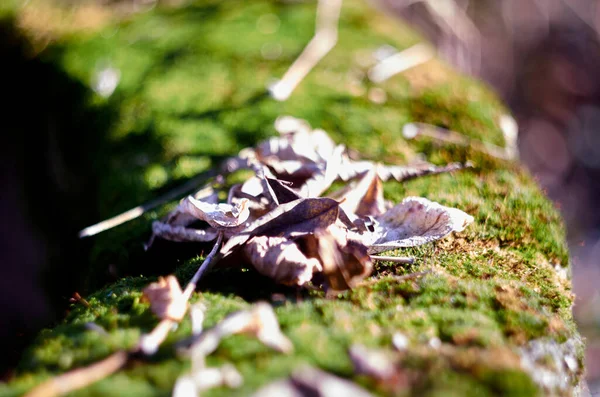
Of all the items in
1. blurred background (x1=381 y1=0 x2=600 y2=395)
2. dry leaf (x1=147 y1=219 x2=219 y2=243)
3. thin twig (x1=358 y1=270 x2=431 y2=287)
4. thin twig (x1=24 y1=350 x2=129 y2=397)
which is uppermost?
thin twig (x1=24 y1=350 x2=129 y2=397)

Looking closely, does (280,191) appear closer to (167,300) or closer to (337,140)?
(167,300)

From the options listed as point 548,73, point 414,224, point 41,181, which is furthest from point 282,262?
point 548,73

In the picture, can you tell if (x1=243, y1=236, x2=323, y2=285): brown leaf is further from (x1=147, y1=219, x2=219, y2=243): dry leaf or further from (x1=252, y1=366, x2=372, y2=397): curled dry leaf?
(x1=252, y1=366, x2=372, y2=397): curled dry leaf

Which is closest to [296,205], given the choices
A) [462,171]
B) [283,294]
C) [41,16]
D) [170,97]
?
[283,294]

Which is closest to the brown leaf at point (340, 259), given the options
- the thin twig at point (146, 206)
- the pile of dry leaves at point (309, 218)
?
the pile of dry leaves at point (309, 218)

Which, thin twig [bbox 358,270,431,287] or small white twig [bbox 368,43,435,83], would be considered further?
small white twig [bbox 368,43,435,83]

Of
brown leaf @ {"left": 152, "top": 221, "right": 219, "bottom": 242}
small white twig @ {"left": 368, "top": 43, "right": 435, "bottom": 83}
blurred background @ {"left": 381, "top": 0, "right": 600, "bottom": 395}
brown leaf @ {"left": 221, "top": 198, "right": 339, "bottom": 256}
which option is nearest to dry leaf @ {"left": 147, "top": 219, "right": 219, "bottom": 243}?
brown leaf @ {"left": 152, "top": 221, "right": 219, "bottom": 242}

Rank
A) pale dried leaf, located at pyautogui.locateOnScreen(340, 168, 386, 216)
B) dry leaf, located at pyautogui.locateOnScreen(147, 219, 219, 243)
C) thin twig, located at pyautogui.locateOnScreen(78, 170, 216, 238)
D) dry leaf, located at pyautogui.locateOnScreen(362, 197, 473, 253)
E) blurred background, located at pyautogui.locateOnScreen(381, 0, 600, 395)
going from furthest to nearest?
1. blurred background, located at pyautogui.locateOnScreen(381, 0, 600, 395)
2. thin twig, located at pyautogui.locateOnScreen(78, 170, 216, 238)
3. pale dried leaf, located at pyautogui.locateOnScreen(340, 168, 386, 216)
4. dry leaf, located at pyautogui.locateOnScreen(147, 219, 219, 243)
5. dry leaf, located at pyautogui.locateOnScreen(362, 197, 473, 253)
